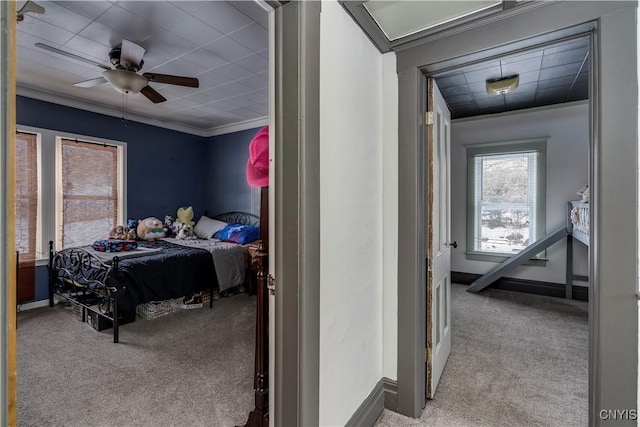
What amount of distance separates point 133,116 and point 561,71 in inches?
215

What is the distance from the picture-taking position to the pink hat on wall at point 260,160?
162 cm

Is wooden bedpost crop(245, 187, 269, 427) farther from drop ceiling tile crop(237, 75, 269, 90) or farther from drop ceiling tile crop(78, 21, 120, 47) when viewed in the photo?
drop ceiling tile crop(237, 75, 269, 90)

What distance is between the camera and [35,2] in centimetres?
217

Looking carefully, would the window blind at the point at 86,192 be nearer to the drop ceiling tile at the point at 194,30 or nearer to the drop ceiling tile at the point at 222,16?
the drop ceiling tile at the point at 194,30

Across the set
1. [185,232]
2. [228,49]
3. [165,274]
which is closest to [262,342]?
[165,274]

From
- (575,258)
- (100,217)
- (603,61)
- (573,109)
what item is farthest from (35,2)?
(575,258)

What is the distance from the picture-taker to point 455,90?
Answer: 370 centimetres

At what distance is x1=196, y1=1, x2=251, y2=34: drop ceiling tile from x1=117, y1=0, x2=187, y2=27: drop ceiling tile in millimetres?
155

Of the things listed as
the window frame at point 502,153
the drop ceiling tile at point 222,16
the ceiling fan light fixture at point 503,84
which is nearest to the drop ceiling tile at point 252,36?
the drop ceiling tile at point 222,16

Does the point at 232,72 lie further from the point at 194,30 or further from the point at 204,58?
the point at 194,30

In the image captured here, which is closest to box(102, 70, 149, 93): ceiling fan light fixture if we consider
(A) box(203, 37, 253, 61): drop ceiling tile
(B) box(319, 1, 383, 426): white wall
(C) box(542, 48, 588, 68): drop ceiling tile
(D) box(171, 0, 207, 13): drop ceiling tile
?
(A) box(203, 37, 253, 61): drop ceiling tile

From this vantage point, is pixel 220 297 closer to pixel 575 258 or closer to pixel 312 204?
pixel 312 204

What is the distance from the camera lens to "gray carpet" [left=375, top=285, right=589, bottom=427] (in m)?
1.88

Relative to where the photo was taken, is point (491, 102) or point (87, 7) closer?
point (87, 7)
